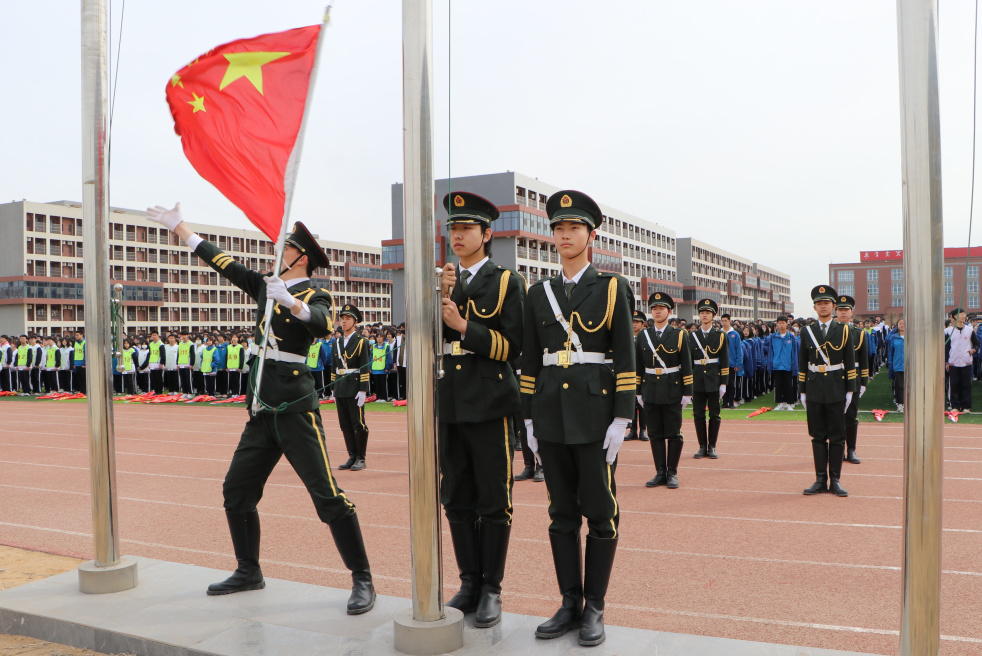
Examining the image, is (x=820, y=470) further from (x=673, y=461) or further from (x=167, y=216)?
(x=167, y=216)

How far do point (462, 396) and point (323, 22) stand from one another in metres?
2.02

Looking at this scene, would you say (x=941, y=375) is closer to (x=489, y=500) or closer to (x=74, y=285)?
(x=489, y=500)

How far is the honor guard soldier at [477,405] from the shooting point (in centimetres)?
409

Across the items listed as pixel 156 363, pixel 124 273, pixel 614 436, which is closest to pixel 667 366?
pixel 614 436

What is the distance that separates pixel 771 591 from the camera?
4.82 m

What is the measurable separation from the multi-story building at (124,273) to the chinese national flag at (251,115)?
5739 cm

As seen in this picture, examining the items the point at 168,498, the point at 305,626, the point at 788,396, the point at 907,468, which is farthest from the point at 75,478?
the point at 788,396

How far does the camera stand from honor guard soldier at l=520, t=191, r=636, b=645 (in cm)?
381

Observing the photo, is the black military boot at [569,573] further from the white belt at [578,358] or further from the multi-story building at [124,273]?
the multi-story building at [124,273]

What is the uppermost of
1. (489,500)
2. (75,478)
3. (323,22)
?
(323,22)

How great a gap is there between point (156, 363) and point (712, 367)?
1928 centimetres

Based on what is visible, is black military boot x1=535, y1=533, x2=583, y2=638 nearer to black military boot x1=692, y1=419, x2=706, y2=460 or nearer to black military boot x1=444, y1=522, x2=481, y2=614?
black military boot x1=444, y1=522, x2=481, y2=614

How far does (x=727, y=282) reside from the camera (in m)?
139

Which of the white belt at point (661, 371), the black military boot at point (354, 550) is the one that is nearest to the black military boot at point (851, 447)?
the white belt at point (661, 371)
